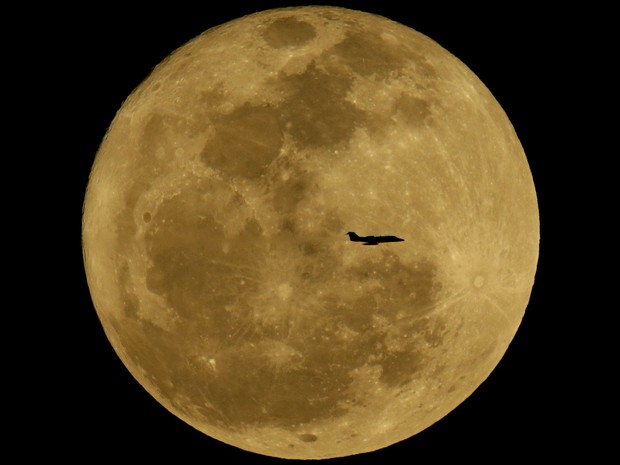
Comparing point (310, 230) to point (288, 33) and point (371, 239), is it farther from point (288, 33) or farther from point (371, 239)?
point (288, 33)

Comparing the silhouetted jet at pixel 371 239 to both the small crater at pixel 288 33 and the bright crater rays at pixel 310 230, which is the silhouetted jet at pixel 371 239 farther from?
the small crater at pixel 288 33

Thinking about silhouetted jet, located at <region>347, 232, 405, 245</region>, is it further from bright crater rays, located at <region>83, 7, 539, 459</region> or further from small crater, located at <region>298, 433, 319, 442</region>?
small crater, located at <region>298, 433, 319, 442</region>

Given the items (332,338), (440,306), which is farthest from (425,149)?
(332,338)

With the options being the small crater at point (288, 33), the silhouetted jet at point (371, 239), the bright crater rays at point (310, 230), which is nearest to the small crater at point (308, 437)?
the bright crater rays at point (310, 230)

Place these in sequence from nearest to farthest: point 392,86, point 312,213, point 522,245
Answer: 1. point 312,213
2. point 392,86
3. point 522,245

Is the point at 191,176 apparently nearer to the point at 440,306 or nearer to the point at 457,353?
the point at 440,306
